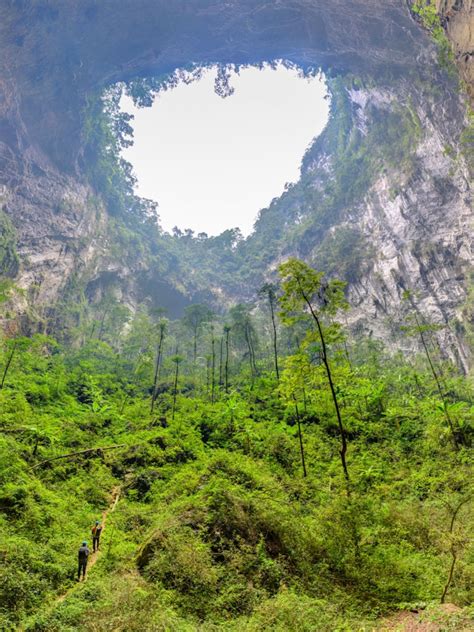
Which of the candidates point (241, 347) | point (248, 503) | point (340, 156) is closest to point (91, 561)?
point (248, 503)

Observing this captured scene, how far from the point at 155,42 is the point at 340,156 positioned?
30388mm

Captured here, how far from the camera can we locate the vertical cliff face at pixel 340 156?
119 ft

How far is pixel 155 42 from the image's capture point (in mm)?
47562

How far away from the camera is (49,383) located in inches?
892

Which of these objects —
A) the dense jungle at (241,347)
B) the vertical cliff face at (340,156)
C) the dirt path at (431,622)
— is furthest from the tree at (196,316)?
the dirt path at (431,622)

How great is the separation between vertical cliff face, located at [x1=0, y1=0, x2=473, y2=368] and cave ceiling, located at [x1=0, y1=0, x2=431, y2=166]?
0.47ft

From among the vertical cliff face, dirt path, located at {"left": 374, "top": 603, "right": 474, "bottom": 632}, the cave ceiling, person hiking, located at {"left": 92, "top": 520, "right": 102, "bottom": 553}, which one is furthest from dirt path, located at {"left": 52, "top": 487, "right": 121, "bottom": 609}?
the cave ceiling

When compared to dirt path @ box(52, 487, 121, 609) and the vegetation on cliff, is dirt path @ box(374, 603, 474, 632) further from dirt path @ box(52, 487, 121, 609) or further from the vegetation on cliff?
dirt path @ box(52, 487, 121, 609)

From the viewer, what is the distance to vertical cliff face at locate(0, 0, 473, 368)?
119 ft

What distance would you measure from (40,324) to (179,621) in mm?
37826

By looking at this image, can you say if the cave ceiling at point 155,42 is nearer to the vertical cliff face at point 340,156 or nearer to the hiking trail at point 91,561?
the vertical cliff face at point 340,156

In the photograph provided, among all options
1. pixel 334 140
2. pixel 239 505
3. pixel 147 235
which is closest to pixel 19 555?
pixel 239 505

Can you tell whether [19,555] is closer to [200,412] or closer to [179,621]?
[179,621]

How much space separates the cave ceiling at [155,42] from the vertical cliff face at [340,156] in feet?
0.47
